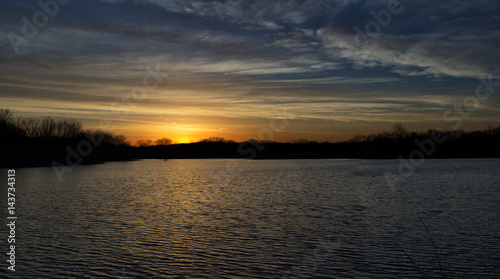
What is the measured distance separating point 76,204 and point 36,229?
44.1 ft

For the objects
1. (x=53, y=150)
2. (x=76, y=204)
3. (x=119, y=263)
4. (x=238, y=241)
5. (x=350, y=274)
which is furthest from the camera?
(x=53, y=150)

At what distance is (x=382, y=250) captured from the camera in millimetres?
19875

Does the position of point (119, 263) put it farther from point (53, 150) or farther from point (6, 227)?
point (53, 150)

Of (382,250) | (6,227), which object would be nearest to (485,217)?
(382,250)

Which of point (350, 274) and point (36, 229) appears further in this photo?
point (36, 229)

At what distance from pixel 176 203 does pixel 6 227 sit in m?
16.5

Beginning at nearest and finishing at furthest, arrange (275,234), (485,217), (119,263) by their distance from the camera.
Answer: (119,263)
(275,234)
(485,217)

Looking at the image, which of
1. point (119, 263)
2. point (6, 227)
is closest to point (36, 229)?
point (6, 227)

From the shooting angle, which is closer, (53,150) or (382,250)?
(382,250)

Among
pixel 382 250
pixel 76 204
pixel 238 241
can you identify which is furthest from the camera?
pixel 76 204

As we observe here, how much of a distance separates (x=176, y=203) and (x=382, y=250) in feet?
79.9

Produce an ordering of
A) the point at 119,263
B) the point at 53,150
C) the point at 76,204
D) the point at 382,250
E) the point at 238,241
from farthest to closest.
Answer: the point at 53,150
the point at 76,204
the point at 238,241
the point at 382,250
the point at 119,263

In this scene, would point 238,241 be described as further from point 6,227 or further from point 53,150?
point 53,150

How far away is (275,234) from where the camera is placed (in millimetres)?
23922
